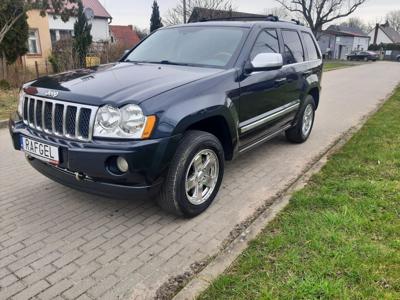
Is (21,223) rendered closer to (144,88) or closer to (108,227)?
(108,227)

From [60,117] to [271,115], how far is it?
258 centimetres

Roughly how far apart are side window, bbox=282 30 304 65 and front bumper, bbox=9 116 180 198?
275 cm

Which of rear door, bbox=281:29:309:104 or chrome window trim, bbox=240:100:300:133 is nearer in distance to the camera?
chrome window trim, bbox=240:100:300:133

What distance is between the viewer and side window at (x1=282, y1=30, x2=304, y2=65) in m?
5.01

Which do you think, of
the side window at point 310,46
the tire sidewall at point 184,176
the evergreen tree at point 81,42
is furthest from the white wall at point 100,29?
the tire sidewall at point 184,176

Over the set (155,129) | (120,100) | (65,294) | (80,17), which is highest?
(80,17)

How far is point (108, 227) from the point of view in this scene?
335cm

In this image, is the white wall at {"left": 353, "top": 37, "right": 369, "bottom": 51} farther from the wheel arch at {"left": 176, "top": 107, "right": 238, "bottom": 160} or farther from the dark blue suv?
the wheel arch at {"left": 176, "top": 107, "right": 238, "bottom": 160}

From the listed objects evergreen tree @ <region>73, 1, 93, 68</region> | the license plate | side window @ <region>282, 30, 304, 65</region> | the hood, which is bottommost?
the license plate

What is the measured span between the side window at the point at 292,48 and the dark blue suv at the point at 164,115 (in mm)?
264

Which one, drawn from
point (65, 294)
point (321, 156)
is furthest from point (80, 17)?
point (65, 294)

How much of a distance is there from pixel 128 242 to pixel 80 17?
62.9 feet

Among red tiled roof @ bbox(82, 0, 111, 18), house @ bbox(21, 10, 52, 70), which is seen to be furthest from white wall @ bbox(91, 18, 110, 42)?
house @ bbox(21, 10, 52, 70)

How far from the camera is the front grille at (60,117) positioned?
2.90 metres
